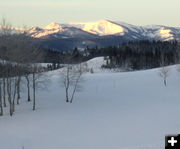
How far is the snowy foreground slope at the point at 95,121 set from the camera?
56.9 feet

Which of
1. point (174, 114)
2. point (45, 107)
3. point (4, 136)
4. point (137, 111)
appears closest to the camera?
point (4, 136)

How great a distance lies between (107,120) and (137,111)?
221 inches

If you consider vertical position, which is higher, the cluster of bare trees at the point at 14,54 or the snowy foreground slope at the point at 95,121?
the cluster of bare trees at the point at 14,54

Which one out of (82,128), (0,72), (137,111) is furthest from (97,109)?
(0,72)

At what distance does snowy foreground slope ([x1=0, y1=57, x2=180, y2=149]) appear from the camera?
17.3m

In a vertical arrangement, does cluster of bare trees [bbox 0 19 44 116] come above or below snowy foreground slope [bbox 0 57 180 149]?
above

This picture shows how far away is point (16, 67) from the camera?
26.8m

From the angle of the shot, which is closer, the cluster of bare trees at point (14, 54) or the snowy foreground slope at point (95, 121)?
the snowy foreground slope at point (95, 121)

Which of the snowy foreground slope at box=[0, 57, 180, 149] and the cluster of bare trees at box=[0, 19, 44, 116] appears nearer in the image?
the snowy foreground slope at box=[0, 57, 180, 149]

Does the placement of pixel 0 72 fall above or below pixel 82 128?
above

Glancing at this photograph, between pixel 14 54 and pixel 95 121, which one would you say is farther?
pixel 14 54

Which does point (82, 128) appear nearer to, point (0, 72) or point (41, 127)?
point (41, 127)

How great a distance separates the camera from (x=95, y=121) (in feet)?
78.9

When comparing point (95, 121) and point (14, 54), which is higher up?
point (14, 54)
